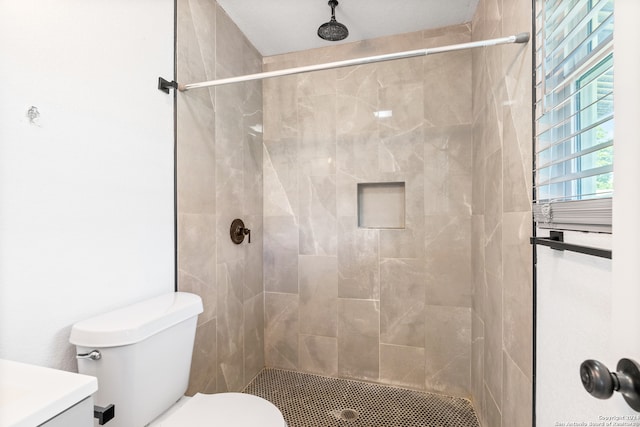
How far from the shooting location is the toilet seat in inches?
41.2

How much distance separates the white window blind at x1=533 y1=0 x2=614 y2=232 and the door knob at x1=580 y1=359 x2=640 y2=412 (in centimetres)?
33

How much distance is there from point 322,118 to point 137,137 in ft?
4.12

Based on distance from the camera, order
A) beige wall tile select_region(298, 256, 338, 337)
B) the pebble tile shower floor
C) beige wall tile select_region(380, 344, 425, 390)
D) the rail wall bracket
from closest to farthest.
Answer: the rail wall bracket, the pebble tile shower floor, beige wall tile select_region(380, 344, 425, 390), beige wall tile select_region(298, 256, 338, 337)

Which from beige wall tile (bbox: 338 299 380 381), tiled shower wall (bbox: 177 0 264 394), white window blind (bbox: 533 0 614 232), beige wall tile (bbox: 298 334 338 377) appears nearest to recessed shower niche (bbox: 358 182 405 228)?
beige wall tile (bbox: 338 299 380 381)

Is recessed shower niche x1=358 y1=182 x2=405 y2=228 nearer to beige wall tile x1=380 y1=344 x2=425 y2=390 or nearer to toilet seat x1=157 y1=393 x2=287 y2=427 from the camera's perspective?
beige wall tile x1=380 y1=344 x2=425 y2=390

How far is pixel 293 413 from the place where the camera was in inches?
70.1

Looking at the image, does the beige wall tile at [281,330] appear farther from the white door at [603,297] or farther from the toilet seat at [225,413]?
the white door at [603,297]

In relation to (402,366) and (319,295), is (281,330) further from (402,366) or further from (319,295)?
(402,366)

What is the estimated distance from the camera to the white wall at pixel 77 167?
2.84 ft

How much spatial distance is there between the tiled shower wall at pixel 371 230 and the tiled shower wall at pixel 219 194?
18 cm

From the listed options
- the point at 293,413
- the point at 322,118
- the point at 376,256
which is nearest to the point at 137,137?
the point at 322,118

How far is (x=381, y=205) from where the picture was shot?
2143mm

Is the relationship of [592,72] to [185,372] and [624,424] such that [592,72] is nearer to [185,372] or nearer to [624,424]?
[624,424]

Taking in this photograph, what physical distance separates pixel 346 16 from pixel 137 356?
2.03 m
